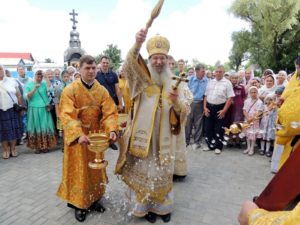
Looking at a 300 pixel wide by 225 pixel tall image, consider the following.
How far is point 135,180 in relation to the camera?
3.26 m

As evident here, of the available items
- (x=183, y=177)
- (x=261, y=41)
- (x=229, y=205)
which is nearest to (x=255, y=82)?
(x=183, y=177)

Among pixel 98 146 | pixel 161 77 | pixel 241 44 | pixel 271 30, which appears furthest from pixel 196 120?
pixel 241 44

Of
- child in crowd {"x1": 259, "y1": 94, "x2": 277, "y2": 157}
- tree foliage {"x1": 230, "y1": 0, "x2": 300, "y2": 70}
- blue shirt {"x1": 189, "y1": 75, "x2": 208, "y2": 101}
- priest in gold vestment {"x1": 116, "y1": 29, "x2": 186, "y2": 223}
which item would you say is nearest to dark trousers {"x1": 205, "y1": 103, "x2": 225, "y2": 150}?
blue shirt {"x1": 189, "y1": 75, "x2": 208, "y2": 101}

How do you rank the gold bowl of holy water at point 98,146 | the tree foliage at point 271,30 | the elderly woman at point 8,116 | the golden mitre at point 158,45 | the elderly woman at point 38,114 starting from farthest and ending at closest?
the tree foliage at point 271,30 → the elderly woman at point 38,114 → the elderly woman at point 8,116 → the golden mitre at point 158,45 → the gold bowl of holy water at point 98,146

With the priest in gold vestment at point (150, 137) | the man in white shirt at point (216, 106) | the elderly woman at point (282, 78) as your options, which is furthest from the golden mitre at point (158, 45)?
the elderly woman at point (282, 78)

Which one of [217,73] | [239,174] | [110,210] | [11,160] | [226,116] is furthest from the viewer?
[226,116]

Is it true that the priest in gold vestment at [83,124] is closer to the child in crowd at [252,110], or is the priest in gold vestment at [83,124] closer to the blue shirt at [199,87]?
the blue shirt at [199,87]

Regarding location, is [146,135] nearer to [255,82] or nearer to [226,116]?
[226,116]

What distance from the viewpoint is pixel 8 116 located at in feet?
19.5

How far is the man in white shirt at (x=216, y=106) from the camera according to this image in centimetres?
625

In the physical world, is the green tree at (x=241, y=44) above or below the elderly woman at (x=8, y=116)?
above

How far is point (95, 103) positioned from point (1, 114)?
367 cm

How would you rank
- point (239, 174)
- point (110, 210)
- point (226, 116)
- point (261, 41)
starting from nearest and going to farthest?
1. point (110, 210)
2. point (239, 174)
3. point (226, 116)
4. point (261, 41)

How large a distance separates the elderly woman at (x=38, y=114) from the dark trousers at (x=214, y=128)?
4.02 m
